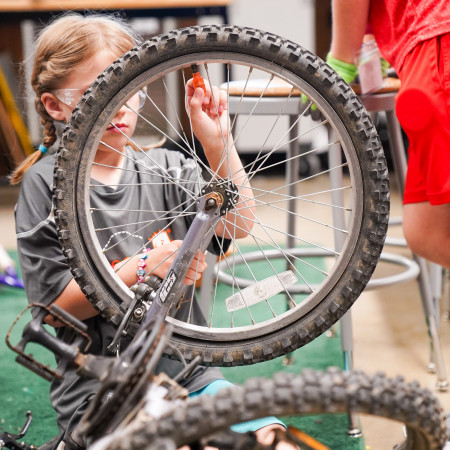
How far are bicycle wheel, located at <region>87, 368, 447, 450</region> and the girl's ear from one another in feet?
2.32

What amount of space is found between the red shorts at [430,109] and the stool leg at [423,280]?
45cm

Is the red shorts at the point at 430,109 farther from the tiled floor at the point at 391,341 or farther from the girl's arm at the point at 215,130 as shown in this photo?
the tiled floor at the point at 391,341

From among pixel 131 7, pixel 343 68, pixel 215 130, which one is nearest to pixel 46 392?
pixel 215 130

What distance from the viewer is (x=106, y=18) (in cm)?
122

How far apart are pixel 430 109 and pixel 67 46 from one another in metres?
0.59

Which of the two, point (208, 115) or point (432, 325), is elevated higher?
point (208, 115)

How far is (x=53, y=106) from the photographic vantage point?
46.0 inches

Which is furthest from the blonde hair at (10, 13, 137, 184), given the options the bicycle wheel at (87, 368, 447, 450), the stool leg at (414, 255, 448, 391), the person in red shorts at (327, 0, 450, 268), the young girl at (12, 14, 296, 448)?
the stool leg at (414, 255, 448, 391)

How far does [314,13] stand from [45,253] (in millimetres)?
3433

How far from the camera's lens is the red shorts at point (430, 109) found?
1019mm

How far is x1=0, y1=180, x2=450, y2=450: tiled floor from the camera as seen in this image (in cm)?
145

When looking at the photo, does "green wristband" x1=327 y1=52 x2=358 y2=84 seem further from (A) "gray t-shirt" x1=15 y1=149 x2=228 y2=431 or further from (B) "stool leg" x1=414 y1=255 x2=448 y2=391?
(B) "stool leg" x1=414 y1=255 x2=448 y2=391

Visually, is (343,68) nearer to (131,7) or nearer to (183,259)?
(183,259)

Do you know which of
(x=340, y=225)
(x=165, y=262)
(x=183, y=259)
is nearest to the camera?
(x=183, y=259)
